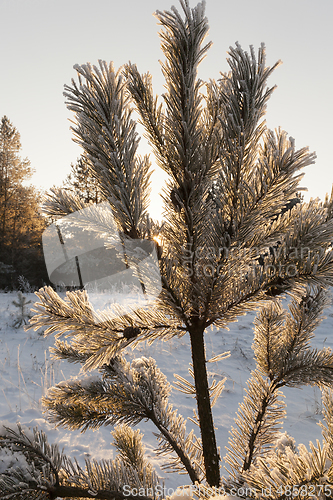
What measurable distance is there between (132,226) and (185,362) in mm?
4382

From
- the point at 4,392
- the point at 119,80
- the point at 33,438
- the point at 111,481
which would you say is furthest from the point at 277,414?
the point at 4,392

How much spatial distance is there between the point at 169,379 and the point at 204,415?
313 centimetres

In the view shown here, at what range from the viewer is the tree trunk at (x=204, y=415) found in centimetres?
108

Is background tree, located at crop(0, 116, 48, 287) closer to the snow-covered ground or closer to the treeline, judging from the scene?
the treeline

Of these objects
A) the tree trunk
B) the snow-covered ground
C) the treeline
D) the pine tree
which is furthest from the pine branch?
the treeline

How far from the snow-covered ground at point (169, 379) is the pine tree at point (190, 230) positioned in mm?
1569

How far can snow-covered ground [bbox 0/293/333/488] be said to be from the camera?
2.82 m

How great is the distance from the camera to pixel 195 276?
3.25 feet

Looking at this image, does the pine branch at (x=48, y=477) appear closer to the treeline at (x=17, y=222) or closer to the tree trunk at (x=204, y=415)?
the tree trunk at (x=204, y=415)

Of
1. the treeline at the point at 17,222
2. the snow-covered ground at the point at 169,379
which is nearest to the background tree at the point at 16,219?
the treeline at the point at 17,222

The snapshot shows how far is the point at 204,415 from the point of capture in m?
1.11

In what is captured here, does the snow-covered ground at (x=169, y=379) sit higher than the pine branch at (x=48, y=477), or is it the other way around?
the pine branch at (x=48, y=477)

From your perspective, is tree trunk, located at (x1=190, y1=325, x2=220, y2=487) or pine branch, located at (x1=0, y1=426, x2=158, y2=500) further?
tree trunk, located at (x1=190, y1=325, x2=220, y2=487)

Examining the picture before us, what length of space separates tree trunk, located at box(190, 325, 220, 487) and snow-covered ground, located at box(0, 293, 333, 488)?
1.65 metres
